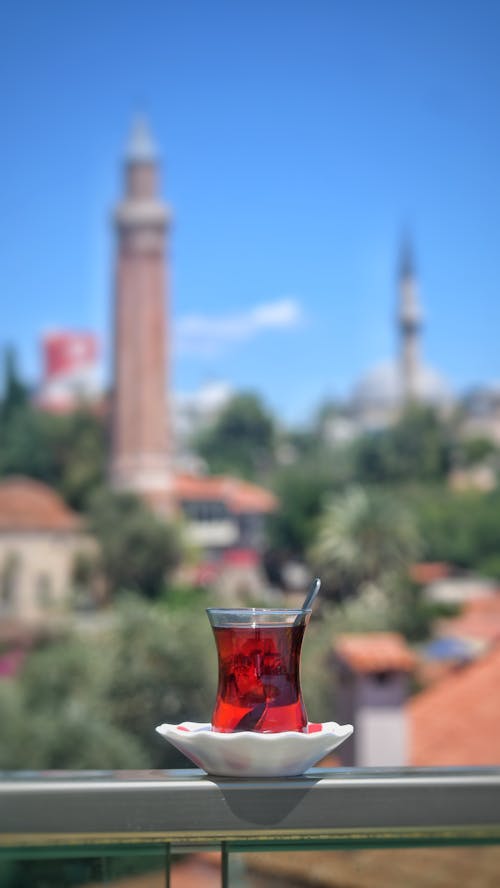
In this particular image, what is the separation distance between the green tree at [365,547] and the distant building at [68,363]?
3102cm

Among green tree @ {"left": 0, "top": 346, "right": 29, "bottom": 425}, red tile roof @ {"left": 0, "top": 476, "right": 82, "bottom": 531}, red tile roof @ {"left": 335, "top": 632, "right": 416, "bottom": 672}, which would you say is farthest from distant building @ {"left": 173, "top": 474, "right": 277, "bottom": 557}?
red tile roof @ {"left": 335, "top": 632, "right": 416, "bottom": 672}

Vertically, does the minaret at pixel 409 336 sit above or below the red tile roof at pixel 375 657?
above

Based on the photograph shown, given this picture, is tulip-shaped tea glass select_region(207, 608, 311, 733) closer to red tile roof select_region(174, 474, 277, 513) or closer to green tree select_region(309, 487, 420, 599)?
green tree select_region(309, 487, 420, 599)

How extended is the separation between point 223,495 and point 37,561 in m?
10.1

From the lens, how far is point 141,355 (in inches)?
1300

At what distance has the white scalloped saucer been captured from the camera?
110 centimetres

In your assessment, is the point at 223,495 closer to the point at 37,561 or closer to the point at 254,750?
the point at 37,561

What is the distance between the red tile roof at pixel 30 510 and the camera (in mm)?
29359

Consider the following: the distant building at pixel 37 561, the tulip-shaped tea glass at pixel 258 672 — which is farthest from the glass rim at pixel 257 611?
the distant building at pixel 37 561

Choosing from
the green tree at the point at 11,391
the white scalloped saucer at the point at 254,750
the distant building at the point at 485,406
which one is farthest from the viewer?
the distant building at the point at 485,406

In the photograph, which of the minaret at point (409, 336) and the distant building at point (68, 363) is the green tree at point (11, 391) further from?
the minaret at point (409, 336)

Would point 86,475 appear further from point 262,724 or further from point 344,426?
point 262,724

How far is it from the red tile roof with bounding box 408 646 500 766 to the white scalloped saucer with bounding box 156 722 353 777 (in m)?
7.54

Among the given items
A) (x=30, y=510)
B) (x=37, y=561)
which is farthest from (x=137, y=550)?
(x=30, y=510)
